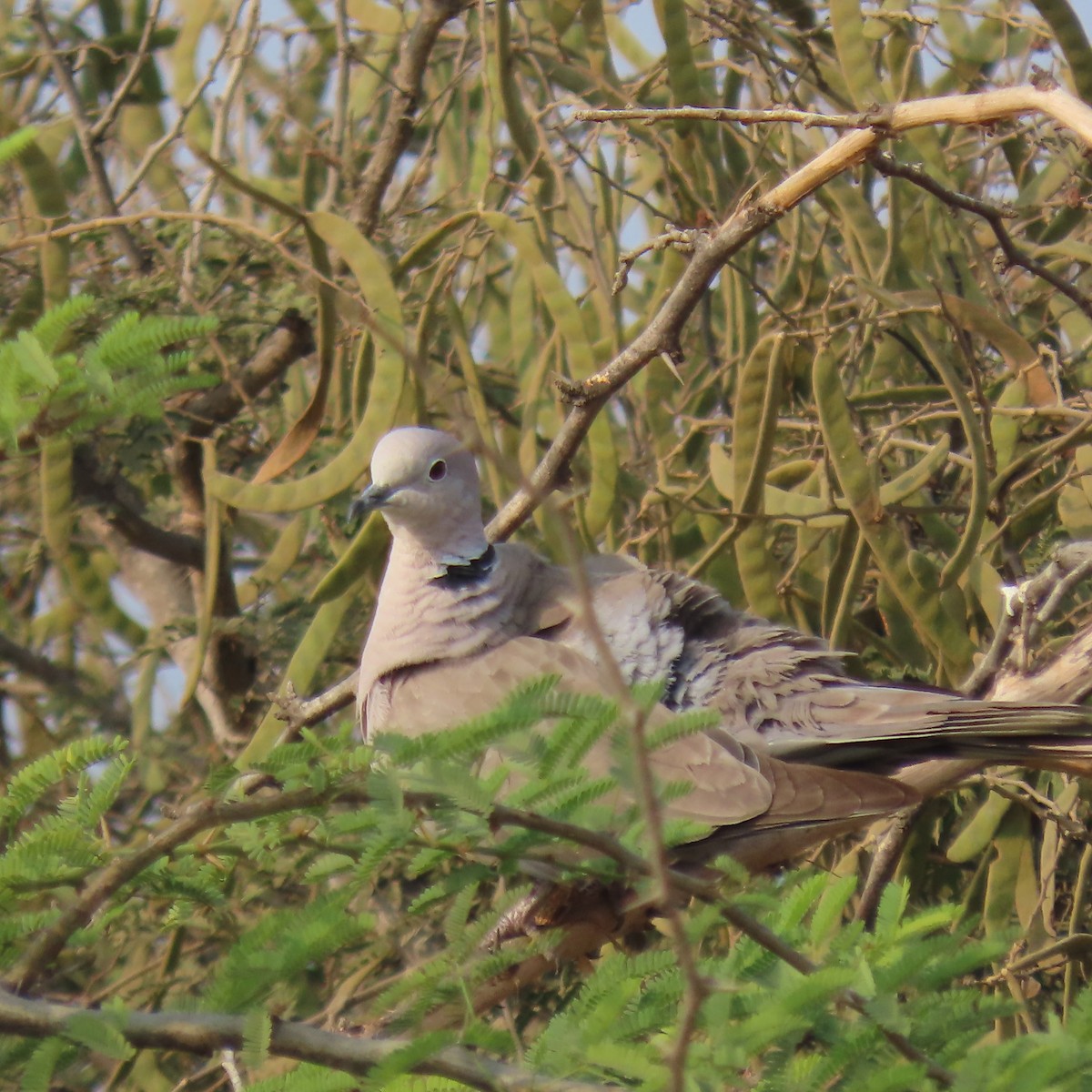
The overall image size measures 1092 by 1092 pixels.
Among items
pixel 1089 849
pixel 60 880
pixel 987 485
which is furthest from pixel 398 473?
pixel 60 880

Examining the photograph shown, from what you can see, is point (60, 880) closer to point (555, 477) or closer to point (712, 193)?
point (555, 477)

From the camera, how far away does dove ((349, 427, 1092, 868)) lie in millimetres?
2729

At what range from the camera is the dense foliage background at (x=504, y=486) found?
1617 millimetres

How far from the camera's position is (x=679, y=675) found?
3.24 metres

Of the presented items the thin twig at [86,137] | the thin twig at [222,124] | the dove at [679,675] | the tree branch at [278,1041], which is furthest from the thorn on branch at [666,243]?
the thin twig at [86,137]

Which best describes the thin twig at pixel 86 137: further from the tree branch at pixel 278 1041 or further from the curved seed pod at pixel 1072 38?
the tree branch at pixel 278 1041

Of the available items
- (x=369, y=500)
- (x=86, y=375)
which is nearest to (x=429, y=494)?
(x=369, y=500)

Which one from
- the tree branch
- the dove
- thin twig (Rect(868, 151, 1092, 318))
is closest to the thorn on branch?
thin twig (Rect(868, 151, 1092, 318))

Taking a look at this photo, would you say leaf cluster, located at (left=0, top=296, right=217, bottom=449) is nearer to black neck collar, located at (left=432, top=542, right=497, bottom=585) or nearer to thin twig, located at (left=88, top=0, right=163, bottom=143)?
black neck collar, located at (left=432, top=542, right=497, bottom=585)

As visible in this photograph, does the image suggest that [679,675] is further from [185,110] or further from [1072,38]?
[185,110]

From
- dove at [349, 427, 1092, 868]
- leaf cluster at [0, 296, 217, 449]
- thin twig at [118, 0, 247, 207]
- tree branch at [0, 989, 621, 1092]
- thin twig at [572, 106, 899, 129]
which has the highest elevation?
thin twig at [118, 0, 247, 207]

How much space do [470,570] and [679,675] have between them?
0.55 meters

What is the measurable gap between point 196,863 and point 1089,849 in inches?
78.3

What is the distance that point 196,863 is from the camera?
175 cm
